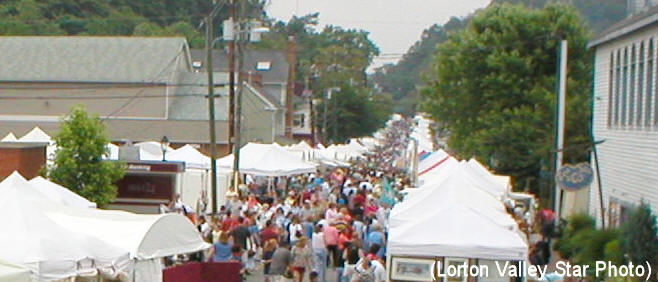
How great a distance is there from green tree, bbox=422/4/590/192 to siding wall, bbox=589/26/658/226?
6973mm

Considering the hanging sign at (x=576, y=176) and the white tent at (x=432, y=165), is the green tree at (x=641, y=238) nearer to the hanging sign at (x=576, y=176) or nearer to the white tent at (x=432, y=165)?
the hanging sign at (x=576, y=176)

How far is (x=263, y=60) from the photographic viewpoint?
91188mm

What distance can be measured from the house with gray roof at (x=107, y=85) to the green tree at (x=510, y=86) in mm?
22142

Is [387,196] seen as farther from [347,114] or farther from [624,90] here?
[347,114]

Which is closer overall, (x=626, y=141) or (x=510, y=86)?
(x=626, y=141)

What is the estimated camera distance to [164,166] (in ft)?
110

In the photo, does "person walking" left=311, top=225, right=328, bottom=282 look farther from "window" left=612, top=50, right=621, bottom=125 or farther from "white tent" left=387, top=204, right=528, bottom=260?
"window" left=612, top=50, right=621, bottom=125

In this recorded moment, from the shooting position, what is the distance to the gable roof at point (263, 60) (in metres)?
87.9

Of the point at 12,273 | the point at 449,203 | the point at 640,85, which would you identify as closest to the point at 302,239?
the point at 449,203

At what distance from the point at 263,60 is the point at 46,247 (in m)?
76.3

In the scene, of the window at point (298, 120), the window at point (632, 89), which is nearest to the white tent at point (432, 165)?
the window at point (632, 89)

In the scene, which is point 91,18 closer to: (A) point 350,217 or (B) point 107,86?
(B) point 107,86

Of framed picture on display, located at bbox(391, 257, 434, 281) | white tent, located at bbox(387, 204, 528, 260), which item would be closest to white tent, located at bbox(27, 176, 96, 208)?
framed picture on display, located at bbox(391, 257, 434, 281)

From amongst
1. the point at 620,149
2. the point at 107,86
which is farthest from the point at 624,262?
the point at 107,86
